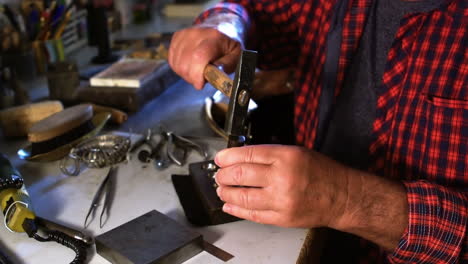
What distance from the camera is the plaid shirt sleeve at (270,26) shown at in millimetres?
1242

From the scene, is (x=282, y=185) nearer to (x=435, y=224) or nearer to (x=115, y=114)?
(x=435, y=224)

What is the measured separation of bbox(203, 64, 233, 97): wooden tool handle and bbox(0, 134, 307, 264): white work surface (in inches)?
7.9

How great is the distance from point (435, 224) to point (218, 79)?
48 centimetres

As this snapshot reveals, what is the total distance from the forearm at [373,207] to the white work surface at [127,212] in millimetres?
94

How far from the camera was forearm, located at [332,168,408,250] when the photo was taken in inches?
28.6

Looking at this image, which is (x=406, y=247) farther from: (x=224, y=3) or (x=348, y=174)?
(x=224, y=3)

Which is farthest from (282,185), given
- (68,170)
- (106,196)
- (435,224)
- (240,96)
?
(68,170)

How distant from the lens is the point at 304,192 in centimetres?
68

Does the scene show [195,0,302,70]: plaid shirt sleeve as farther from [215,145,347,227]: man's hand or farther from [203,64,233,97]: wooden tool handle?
[215,145,347,227]: man's hand

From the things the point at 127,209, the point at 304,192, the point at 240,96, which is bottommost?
the point at 127,209

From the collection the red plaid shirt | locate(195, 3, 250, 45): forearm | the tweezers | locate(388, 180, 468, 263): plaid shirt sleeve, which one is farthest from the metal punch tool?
locate(388, 180, 468, 263): plaid shirt sleeve

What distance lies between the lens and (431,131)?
0.90 meters

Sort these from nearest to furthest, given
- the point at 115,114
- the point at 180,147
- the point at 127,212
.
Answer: the point at 127,212, the point at 180,147, the point at 115,114

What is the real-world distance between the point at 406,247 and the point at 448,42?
1.41 ft
